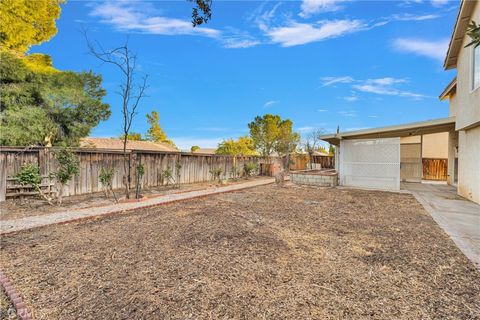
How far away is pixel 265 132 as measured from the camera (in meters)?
A: 33.7

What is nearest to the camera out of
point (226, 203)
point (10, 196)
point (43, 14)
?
point (10, 196)

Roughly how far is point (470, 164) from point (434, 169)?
364 inches

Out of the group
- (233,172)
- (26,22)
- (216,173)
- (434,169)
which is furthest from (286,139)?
(26,22)

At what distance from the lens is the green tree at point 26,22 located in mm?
11445

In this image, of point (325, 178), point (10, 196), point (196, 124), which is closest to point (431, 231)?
point (325, 178)

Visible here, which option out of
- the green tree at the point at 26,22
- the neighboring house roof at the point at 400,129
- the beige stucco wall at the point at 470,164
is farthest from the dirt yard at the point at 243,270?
the green tree at the point at 26,22

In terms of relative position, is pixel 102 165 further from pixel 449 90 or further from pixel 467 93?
pixel 449 90

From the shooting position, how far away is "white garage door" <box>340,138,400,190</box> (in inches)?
423

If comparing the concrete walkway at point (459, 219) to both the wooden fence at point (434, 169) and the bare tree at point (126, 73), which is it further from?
the bare tree at point (126, 73)

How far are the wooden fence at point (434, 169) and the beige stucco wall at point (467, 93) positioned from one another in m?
8.31

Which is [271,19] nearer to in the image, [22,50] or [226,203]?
[226,203]

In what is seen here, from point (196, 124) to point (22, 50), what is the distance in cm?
2312

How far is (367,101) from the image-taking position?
21.8 meters

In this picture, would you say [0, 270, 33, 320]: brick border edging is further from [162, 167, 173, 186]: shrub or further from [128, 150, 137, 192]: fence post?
[162, 167, 173, 186]: shrub
